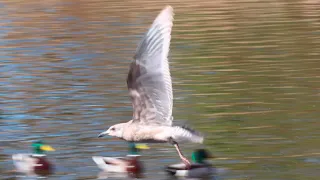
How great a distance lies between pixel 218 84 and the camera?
69.6 feet

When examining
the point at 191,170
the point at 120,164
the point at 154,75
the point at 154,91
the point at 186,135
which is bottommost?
the point at 191,170

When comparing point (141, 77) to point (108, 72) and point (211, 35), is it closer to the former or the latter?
point (108, 72)

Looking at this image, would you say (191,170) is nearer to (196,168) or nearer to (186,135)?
(196,168)

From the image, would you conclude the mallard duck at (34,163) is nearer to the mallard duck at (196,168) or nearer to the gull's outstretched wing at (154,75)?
the mallard duck at (196,168)

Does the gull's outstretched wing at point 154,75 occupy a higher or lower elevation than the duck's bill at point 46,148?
higher

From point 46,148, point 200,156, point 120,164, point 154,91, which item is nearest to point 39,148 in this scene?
point 46,148

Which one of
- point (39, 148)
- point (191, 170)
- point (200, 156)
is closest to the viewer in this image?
point (191, 170)

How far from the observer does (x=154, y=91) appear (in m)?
12.0

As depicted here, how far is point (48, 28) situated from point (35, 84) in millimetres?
14021

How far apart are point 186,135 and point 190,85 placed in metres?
9.33

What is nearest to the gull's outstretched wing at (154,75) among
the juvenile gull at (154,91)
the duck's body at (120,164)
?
the juvenile gull at (154,91)

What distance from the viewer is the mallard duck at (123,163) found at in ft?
44.8

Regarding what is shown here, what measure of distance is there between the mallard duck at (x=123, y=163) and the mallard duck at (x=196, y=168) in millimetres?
476

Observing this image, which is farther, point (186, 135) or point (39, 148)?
point (39, 148)
